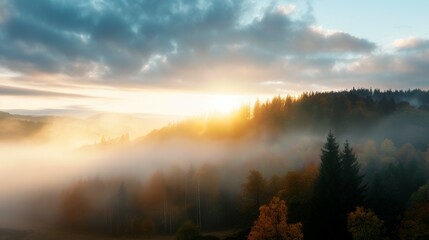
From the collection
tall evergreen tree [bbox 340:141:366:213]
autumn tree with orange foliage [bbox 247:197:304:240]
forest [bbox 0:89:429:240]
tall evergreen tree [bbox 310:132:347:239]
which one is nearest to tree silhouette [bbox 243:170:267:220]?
forest [bbox 0:89:429:240]

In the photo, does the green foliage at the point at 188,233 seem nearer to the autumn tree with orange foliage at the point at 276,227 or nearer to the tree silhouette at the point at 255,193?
the tree silhouette at the point at 255,193

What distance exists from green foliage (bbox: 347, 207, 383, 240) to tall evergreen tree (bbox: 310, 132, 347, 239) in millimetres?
2111

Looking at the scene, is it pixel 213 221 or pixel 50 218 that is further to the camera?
pixel 50 218

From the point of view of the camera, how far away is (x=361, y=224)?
61.1 metres

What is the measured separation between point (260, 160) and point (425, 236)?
384 feet

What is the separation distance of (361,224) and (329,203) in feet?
17.4

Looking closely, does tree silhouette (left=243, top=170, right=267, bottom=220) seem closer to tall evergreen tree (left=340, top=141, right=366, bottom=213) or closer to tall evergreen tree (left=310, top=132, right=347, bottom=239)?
tall evergreen tree (left=340, top=141, right=366, bottom=213)

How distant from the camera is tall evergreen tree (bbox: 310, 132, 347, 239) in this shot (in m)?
62.9

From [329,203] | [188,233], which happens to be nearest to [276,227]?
[329,203]

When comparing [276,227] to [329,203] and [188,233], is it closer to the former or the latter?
[329,203]

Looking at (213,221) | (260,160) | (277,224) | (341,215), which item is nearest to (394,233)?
(341,215)

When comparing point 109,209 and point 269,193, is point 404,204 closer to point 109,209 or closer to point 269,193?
point 269,193

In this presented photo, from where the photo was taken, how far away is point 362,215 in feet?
201

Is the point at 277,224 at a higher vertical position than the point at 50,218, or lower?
higher
